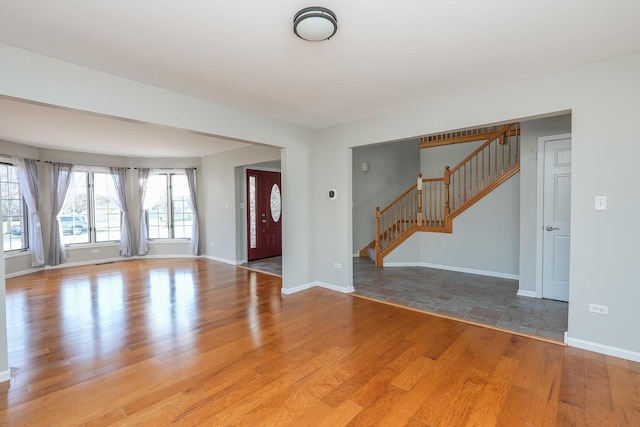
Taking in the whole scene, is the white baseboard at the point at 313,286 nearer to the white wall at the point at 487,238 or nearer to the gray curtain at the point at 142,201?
the white wall at the point at 487,238

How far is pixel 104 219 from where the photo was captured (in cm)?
720

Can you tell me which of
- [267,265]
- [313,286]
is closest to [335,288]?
[313,286]

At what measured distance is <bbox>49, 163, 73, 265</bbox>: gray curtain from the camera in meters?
6.30

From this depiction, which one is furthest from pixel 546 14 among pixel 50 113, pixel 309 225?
pixel 50 113

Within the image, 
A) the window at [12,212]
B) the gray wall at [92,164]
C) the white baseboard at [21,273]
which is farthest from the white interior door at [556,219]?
the window at [12,212]

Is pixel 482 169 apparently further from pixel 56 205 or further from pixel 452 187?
pixel 56 205

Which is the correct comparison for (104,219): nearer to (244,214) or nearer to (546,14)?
(244,214)

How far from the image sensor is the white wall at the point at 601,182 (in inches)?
98.6

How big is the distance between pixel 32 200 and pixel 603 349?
8.93 metres

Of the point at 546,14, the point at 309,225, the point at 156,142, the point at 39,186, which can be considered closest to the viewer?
the point at 546,14

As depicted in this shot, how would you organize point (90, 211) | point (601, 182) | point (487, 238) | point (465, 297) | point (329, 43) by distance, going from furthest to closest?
point (90, 211)
point (487, 238)
point (465, 297)
point (601, 182)
point (329, 43)

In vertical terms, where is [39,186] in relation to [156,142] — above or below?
below

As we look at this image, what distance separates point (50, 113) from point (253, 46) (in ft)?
11.0

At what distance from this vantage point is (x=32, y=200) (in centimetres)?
591
